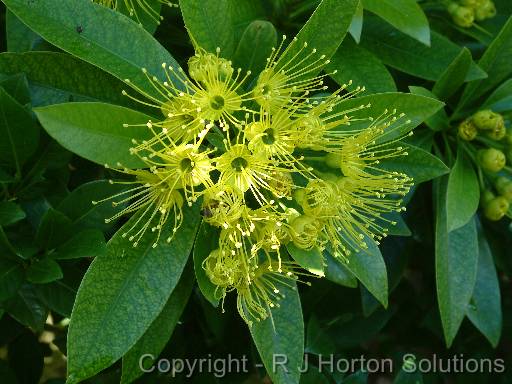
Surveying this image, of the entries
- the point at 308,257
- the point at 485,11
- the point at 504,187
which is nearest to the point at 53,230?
the point at 308,257

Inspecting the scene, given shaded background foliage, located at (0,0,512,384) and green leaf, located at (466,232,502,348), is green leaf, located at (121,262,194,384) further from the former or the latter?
green leaf, located at (466,232,502,348)

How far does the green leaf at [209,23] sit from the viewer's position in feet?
6.48

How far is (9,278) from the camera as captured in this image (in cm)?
196

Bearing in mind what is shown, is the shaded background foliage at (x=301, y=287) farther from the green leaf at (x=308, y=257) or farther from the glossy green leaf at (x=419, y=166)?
the green leaf at (x=308, y=257)

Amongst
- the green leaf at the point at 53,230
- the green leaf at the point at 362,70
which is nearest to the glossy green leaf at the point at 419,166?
the green leaf at the point at 362,70

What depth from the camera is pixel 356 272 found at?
212cm

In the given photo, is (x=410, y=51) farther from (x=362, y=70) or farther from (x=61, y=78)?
(x=61, y=78)

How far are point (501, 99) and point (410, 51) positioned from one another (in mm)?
352


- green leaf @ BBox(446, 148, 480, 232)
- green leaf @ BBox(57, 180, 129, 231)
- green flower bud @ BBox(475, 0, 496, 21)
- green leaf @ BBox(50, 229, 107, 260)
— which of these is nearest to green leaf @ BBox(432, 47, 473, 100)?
green leaf @ BBox(446, 148, 480, 232)

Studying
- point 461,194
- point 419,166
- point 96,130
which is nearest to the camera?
point 96,130

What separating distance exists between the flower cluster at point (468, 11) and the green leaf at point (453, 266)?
1.90 ft

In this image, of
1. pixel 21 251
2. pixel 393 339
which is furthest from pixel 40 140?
pixel 393 339

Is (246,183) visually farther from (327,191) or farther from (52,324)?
(52,324)

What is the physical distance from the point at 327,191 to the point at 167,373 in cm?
106
